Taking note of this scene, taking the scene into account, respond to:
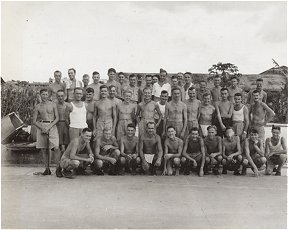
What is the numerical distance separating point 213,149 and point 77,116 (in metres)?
2.59

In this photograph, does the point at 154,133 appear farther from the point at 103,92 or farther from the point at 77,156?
the point at 77,156

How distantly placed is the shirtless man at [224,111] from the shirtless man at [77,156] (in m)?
2.55

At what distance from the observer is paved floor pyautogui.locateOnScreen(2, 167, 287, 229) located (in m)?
4.64

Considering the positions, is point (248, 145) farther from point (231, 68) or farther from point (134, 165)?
point (231, 68)

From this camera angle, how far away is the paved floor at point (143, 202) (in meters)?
4.64

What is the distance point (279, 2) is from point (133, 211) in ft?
13.7

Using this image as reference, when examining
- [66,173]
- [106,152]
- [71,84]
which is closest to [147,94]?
[106,152]

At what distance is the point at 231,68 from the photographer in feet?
73.7

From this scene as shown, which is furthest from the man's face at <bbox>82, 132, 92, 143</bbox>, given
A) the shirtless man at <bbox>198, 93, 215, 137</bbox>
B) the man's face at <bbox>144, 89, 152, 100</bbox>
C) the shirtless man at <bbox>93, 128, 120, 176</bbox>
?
the shirtless man at <bbox>198, 93, 215, 137</bbox>

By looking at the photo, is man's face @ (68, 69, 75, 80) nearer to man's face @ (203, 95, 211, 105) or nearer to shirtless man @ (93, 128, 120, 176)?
shirtless man @ (93, 128, 120, 176)

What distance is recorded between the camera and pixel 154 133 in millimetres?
7414

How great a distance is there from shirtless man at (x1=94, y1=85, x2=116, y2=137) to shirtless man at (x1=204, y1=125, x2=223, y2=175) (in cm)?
178

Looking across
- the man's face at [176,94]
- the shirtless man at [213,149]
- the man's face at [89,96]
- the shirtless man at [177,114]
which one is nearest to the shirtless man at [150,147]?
the shirtless man at [177,114]

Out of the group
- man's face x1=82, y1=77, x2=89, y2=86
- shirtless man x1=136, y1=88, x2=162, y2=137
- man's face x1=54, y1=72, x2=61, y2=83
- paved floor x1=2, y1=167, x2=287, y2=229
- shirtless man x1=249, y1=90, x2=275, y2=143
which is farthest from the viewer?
man's face x1=82, y1=77, x2=89, y2=86
